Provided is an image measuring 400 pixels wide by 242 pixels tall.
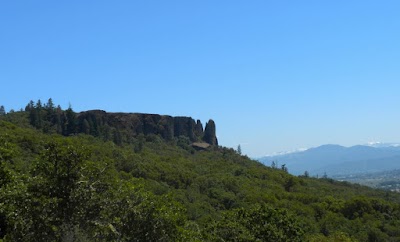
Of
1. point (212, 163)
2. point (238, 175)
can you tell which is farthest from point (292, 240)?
point (212, 163)

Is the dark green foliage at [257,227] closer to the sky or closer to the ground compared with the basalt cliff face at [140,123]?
closer to the ground

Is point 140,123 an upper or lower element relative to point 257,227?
upper

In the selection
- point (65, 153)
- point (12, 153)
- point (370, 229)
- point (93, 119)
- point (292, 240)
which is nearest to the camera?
point (65, 153)

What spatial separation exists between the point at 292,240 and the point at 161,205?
432 inches

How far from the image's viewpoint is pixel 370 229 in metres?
81.9

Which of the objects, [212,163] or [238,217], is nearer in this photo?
[238,217]

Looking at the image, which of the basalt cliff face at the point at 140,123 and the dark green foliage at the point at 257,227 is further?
the basalt cliff face at the point at 140,123

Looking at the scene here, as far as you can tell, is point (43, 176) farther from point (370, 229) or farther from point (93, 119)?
point (93, 119)

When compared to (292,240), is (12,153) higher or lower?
higher

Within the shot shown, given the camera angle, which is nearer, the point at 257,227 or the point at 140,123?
the point at 257,227

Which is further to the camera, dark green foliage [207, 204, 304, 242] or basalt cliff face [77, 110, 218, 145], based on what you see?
basalt cliff face [77, 110, 218, 145]

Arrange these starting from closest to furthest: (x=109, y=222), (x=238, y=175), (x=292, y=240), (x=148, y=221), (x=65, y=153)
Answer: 1. (x=65, y=153)
2. (x=109, y=222)
3. (x=148, y=221)
4. (x=292, y=240)
5. (x=238, y=175)

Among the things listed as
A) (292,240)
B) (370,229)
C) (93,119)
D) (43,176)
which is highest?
(93,119)

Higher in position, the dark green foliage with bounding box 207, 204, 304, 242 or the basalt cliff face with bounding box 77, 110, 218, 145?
the basalt cliff face with bounding box 77, 110, 218, 145
